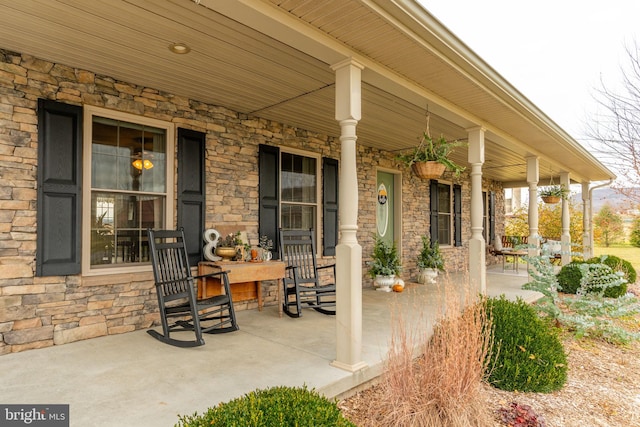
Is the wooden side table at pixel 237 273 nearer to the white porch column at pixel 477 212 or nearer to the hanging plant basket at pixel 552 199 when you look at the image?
the white porch column at pixel 477 212

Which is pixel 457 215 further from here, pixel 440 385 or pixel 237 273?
pixel 440 385

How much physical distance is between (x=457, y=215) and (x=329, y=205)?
14.6 feet

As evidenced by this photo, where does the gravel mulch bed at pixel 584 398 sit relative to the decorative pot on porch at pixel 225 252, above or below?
below

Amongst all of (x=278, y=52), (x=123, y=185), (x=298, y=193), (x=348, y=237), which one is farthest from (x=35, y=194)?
(x=298, y=193)

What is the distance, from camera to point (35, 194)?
3131mm

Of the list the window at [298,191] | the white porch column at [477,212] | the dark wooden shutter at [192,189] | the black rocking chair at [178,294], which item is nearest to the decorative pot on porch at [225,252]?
the dark wooden shutter at [192,189]

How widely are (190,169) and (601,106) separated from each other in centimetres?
789

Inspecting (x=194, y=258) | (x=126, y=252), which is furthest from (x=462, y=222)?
(x=126, y=252)

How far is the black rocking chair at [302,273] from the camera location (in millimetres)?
4340

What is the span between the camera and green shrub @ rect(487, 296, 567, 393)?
113 inches

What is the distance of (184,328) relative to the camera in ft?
11.7

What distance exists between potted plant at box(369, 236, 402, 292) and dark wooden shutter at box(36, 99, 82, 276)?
13.9 ft

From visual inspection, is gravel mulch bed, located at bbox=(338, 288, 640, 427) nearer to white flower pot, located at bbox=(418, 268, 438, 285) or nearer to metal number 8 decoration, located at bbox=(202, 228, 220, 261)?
metal number 8 decoration, located at bbox=(202, 228, 220, 261)

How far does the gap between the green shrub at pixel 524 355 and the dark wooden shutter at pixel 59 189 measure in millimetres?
3550
